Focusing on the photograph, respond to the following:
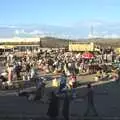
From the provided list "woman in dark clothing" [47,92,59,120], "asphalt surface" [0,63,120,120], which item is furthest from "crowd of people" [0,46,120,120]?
"asphalt surface" [0,63,120,120]

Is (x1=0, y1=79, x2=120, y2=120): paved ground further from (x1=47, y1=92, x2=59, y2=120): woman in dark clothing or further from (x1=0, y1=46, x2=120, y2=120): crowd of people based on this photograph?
(x1=47, y1=92, x2=59, y2=120): woman in dark clothing

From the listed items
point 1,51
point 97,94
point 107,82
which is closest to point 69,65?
point 107,82

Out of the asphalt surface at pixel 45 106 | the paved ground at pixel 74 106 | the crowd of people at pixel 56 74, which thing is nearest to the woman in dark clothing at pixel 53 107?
the crowd of people at pixel 56 74

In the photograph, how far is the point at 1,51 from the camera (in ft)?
286

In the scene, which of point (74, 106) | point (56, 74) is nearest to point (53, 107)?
point (74, 106)

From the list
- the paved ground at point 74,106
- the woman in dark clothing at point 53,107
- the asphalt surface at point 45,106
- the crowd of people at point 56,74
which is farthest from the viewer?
the paved ground at point 74,106

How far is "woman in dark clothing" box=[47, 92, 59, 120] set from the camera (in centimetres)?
1945

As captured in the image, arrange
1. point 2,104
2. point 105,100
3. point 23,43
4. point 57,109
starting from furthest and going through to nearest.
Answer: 1. point 23,43
2. point 105,100
3. point 2,104
4. point 57,109

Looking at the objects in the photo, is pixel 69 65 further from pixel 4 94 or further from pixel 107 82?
pixel 4 94

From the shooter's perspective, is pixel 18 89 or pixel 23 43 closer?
pixel 18 89

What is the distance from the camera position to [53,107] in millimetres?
19531

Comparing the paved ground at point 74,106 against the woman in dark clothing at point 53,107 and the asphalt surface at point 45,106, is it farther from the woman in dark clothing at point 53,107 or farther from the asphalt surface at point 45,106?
the woman in dark clothing at point 53,107

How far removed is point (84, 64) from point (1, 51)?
3980 centimetres

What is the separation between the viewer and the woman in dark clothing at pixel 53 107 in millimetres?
19453
